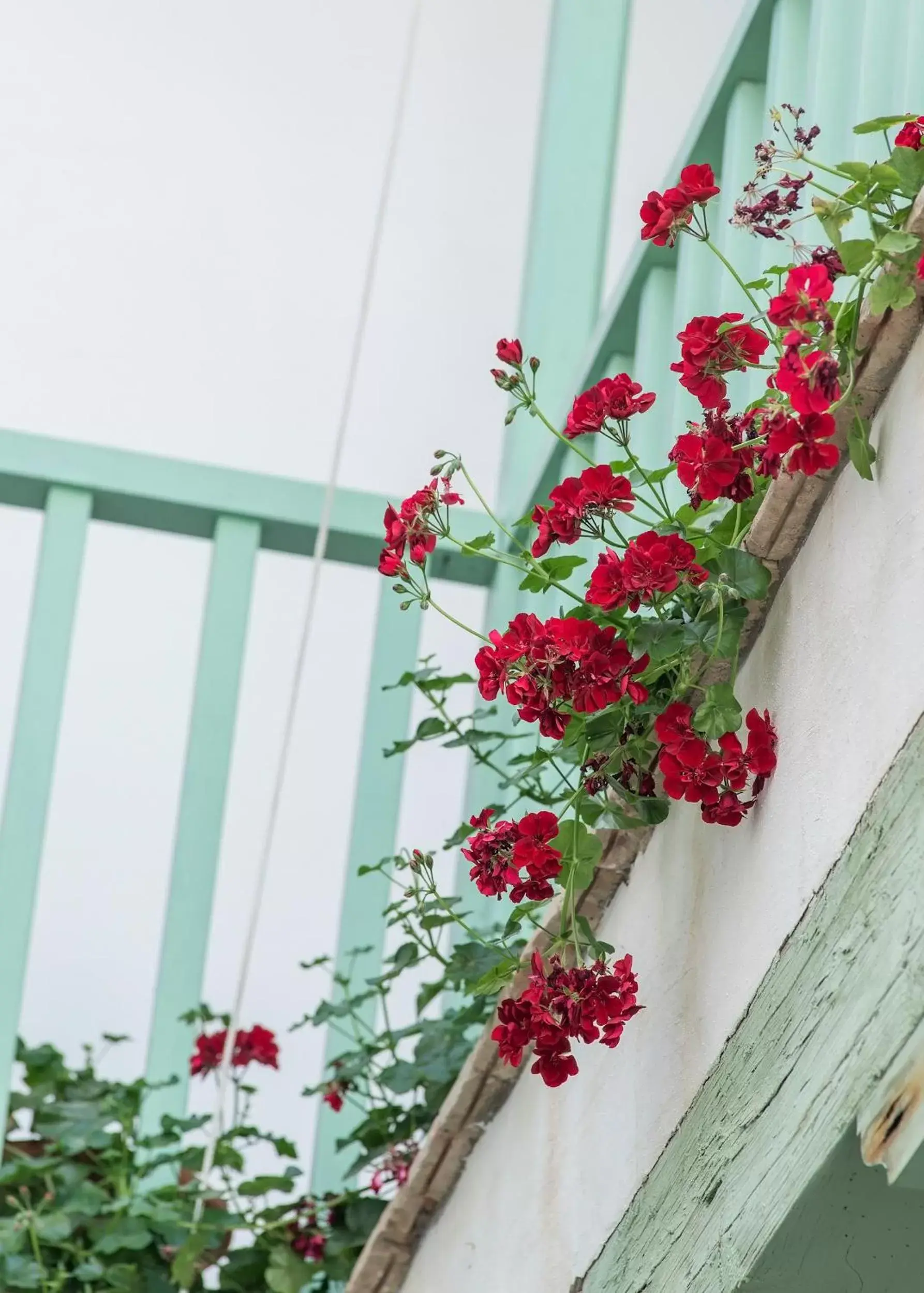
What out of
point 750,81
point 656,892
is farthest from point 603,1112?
point 750,81

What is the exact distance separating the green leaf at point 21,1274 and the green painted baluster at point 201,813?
220mm

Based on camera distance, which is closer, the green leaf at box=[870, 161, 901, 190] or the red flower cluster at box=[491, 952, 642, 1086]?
the green leaf at box=[870, 161, 901, 190]

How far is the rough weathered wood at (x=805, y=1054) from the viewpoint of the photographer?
897 mm

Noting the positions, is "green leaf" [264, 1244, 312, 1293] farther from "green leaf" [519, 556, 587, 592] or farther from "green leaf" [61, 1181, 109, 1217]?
"green leaf" [519, 556, 587, 592]

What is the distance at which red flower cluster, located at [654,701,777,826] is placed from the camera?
1.12 metres

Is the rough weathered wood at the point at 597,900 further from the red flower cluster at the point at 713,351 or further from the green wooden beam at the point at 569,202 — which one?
the green wooden beam at the point at 569,202

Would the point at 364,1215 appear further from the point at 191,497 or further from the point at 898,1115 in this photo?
the point at 898,1115

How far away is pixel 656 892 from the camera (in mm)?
1340

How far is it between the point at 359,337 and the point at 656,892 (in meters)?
1.01

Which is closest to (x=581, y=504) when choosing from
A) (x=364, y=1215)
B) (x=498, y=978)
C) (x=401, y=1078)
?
(x=498, y=978)

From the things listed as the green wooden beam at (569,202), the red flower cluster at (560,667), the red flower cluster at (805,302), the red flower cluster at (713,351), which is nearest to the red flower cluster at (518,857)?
the red flower cluster at (560,667)

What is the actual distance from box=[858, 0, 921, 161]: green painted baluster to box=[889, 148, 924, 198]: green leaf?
13.1 inches

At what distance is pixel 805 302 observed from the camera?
3.18 ft

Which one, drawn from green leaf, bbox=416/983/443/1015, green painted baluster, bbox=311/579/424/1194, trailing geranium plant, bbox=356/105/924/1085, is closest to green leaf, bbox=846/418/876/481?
trailing geranium plant, bbox=356/105/924/1085
